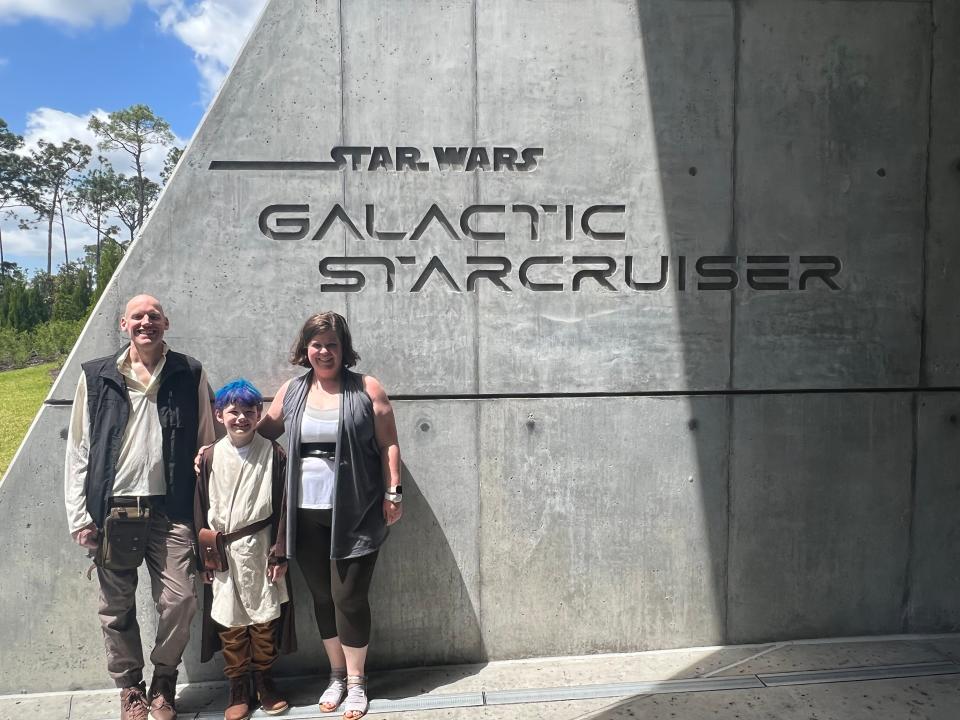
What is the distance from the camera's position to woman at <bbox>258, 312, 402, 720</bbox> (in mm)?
3268

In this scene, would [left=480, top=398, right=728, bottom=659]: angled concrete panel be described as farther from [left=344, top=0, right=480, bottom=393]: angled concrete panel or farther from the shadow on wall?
[left=344, top=0, right=480, bottom=393]: angled concrete panel

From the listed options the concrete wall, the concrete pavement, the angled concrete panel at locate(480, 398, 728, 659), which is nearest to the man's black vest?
the concrete wall

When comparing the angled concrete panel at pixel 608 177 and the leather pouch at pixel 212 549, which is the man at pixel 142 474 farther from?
the angled concrete panel at pixel 608 177

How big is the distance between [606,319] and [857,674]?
7.91ft

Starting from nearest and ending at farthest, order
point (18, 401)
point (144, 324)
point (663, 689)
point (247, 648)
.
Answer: point (144, 324) → point (247, 648) → point (663, 689) → point (18, 401)

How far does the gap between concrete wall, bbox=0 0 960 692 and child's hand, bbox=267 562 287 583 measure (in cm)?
61

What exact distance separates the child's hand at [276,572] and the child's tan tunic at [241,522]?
2cm

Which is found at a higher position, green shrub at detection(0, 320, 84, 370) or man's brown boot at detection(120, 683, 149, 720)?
green shrub at detection(0, 320, 84, 370)

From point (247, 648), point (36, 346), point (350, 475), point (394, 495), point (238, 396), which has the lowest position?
point (247, 648)

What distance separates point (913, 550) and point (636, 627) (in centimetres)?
180

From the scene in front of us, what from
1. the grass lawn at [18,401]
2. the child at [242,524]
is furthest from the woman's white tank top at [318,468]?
the grass lawn at [18,401]

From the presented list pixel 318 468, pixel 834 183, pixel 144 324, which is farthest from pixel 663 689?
pixel 144 324

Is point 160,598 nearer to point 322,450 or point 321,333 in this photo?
point 322,450

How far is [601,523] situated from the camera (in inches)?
155
